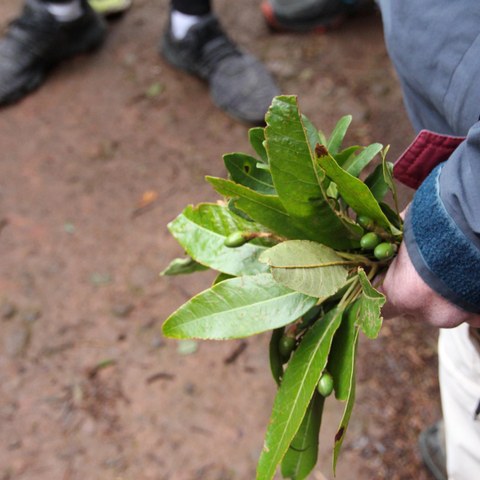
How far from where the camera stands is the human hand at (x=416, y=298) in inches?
37.8

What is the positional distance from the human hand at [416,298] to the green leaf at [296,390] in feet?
0.30

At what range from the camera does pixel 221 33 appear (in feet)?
8.82

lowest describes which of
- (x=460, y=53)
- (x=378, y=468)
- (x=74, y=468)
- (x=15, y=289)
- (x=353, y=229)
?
(x=378, y=468)

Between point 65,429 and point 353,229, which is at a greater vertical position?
point 353,229

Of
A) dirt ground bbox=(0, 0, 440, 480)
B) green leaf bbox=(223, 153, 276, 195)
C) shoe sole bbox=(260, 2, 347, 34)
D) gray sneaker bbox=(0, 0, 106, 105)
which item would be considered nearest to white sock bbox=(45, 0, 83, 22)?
gray sneaker bbox=(0, 0, 106, 105)

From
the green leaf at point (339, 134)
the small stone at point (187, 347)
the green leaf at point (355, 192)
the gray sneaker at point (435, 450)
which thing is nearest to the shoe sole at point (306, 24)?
the small stone at point (187, 347)

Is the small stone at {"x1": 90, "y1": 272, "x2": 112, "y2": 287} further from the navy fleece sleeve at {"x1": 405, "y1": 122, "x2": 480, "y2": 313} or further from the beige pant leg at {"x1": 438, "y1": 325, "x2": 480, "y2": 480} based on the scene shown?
the navy fleece sleeve at {"x1": 405, "y1": 122, "x2": 480, "y2": 313}

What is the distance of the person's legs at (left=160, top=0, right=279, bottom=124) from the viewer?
254 centimetres

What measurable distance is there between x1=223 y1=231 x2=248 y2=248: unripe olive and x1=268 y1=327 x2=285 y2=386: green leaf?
0.61ft

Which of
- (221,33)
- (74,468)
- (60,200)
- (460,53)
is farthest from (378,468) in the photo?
(221,33)

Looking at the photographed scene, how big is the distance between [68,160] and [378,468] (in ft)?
4.92

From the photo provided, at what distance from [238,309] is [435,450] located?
36.4 inches

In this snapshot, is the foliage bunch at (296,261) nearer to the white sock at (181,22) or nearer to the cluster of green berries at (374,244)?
the cluster of green berries at (374,244)

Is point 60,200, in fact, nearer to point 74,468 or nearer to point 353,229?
point 74,468
